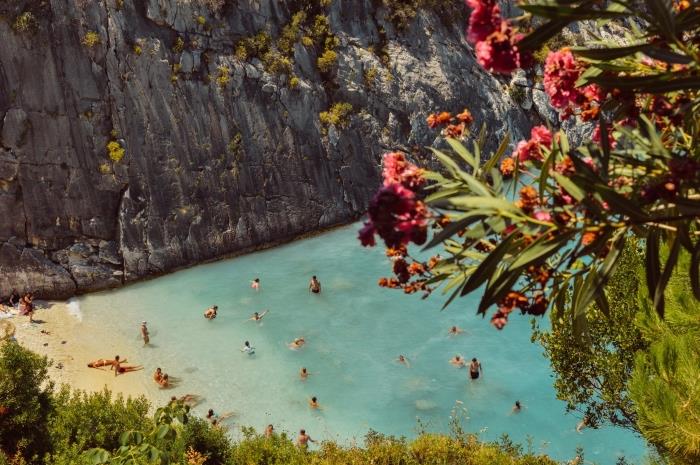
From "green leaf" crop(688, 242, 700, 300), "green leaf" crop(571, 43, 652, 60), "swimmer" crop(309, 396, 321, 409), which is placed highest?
"green leaf" crop(571, 43, 652, 60)

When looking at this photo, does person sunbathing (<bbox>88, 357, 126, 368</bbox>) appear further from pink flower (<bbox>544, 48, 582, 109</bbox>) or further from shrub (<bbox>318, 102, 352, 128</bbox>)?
pink flower (<bbox>544, 48, 582, 109</bbox>)

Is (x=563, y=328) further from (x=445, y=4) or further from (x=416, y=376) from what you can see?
(x=445, y=4)

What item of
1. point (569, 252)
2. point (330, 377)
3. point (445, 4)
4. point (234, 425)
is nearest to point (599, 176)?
point (569, 252)

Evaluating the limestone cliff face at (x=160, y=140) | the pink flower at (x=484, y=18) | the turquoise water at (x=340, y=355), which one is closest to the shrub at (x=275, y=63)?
the limestone cliff face at (x=160, y=140)

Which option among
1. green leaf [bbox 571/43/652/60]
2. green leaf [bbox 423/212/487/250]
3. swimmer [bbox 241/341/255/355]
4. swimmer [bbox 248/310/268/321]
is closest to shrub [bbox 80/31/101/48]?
swimmer [bbox 248/310/268/321]

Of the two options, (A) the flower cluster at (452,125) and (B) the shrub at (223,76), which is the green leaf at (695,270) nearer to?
(A) the flower cluster at (452,125)

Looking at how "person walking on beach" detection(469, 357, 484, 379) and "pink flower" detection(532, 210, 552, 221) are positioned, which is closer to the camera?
"pink flower" detection(532, 210, 552, 221)
